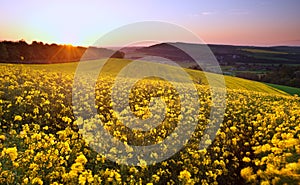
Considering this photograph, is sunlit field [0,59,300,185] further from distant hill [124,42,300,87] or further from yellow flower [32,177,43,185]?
distant hill [124,42,300,87]

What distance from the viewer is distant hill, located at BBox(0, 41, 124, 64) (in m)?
56.6

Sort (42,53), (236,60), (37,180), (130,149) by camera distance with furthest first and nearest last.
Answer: (236,60), (42,53), (130,149), (37,180)

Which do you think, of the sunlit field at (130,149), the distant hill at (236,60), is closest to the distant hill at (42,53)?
the distant hill at (236,60)

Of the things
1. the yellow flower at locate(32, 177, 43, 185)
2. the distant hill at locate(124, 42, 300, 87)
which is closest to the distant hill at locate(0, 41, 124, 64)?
the distant hill at locate(124, 42, 300, 87)

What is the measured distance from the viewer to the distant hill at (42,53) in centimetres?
5658

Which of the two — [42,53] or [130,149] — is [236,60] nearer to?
[42,53]

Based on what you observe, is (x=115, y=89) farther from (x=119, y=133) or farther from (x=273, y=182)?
(x=273, y=182)

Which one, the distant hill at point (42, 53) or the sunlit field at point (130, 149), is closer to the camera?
the sunlit field at point (130, 149)

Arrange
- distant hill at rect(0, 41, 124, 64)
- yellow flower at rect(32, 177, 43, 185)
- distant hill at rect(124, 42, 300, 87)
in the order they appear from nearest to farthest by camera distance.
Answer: yellow flower at rect(32, 177, 43, 185), distant hill at rect(124, 42, 300, 87), distant hill at rect(0, 41, 124, 64)

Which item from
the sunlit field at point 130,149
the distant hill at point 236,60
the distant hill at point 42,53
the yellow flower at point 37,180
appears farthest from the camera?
the distant hill at point 42,53

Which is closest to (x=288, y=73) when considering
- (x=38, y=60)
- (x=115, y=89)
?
(x=38, y=60)

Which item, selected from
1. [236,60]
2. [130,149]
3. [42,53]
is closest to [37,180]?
[130,149]

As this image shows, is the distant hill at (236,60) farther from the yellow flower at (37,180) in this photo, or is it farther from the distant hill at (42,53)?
the yellow flower at (37,180)

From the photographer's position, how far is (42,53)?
61625 millimetres
